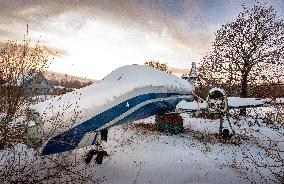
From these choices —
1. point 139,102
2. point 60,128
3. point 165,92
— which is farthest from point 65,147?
point 165,92

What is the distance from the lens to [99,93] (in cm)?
720

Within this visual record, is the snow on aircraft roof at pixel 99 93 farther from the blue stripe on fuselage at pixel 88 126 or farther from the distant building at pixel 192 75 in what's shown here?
the distant building at pixel 192 75

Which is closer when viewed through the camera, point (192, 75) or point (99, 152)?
point (99, 152)

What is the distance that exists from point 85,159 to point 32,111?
274 cm

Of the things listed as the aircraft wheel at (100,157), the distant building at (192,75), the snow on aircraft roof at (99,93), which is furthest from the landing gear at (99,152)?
the distant building at (192,75)

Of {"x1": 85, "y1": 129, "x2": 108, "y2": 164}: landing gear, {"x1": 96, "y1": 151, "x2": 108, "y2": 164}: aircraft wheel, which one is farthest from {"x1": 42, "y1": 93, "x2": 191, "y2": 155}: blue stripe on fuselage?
{"x1": 96, "y1": 151, "x2": 108, "y2": 164}: aircraft wheel

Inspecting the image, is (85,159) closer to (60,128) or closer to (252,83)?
(60,128)

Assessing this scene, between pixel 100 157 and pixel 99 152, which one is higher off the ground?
pixel 99 152

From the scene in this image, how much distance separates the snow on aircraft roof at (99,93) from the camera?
6262 mm

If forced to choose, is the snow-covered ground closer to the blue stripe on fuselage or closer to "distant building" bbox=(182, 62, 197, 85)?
the blue stripe on fuselage

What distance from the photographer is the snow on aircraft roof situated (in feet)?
20.5

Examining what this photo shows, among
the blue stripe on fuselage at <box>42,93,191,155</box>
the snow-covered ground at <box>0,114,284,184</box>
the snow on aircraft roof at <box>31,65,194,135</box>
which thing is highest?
the snow on aircraft roof at <box>31,65,194,135</box>

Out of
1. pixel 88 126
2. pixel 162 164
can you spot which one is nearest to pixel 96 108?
pixel 88 126

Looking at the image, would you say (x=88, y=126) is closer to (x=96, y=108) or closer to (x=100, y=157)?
(x=96, y=108)
